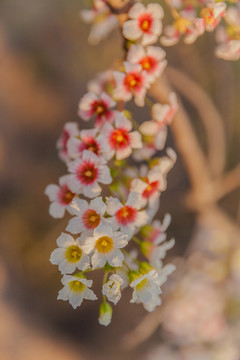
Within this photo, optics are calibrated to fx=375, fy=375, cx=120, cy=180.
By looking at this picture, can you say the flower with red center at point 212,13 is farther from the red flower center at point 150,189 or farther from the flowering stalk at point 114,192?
the red flower center at point 150,189

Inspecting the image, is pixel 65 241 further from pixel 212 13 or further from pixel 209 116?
pixel 209 116

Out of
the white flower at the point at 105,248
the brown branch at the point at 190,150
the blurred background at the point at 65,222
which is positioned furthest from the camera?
the blurred background at the point at 65,222

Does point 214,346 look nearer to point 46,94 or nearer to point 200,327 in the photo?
point 200,327

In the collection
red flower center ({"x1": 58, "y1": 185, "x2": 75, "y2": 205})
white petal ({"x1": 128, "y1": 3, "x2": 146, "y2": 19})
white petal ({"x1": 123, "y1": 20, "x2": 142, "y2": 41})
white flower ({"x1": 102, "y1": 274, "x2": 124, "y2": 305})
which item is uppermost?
white petal ({"x1": 128, "y1": 3, "x2": 146, "y2": 19})

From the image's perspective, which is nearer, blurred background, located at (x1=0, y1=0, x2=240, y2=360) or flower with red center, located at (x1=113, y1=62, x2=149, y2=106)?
flower with red center, located at (x1=113, y1=62, x2=149, y2=106)

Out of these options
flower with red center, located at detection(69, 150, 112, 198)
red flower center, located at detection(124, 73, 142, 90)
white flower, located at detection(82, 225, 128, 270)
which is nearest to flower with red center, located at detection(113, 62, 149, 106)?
red flower center, located at detection(124, 73, 142, 90)

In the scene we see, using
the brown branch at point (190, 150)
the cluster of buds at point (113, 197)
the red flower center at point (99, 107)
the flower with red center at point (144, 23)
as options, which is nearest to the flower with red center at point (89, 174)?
the cluster of buds at point (113, 197)

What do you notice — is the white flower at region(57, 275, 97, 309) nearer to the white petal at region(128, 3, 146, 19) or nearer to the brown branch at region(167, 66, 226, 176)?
the white petal at region(128, 3, 146, 19)
